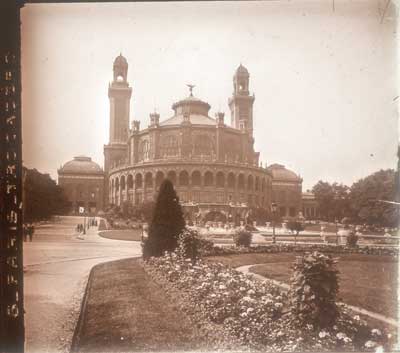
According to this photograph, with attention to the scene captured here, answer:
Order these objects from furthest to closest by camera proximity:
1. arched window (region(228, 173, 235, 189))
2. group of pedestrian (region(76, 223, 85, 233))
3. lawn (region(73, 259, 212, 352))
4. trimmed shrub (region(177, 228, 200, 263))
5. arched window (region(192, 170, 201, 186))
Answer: arched window (region(228, 173, 235, 189)) < arched window (region(192, 170, 201, 186)) < group of pedestrian (region(76, 223, 85, 233)) < trimmed shrub (region(177, 228, 200, 263)) < lawn (region(73, 259, 212, 352))

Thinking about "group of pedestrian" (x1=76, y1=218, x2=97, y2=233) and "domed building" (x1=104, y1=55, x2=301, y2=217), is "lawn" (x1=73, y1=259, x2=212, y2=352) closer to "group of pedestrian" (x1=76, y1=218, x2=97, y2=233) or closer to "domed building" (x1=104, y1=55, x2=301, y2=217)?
"group of pedestrian" (x1=76, y1=218, x2=97, y2=233)

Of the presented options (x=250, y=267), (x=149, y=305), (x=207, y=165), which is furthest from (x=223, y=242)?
(x=207, y=165)

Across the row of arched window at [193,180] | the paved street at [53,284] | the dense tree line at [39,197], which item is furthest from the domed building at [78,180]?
the row of arched window at [193,180]

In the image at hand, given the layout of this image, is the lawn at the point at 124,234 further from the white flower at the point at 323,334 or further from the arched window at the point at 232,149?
the arched window at the point at 232,149

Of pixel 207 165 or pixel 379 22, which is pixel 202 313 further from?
pixel 207 165

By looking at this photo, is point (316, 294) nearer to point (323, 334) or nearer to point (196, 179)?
point (323, 334)

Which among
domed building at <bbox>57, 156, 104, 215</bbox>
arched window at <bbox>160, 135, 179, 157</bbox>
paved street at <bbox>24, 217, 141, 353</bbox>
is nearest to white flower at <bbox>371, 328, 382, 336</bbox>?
paved street at <bbox>24, 217, 141, 353</bbox>
